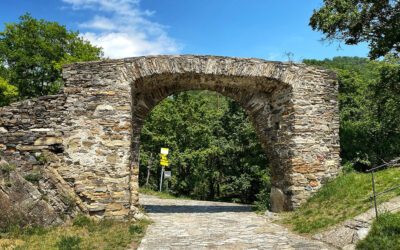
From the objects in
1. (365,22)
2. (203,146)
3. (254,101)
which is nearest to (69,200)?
(254,101)

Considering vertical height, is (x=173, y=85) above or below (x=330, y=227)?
above

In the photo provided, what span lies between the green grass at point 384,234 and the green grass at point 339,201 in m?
0.71

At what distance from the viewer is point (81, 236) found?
14.8 ft

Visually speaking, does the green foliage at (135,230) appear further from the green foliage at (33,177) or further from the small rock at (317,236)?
the small rock at (317,236)

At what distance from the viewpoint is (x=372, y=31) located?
30.6 ft

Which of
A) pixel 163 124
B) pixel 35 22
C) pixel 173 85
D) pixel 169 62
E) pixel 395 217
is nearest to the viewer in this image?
Answer: pixel 395 217

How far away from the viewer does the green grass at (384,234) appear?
335cm

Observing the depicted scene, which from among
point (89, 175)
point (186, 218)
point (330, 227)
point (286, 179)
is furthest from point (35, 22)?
point (330, 227)

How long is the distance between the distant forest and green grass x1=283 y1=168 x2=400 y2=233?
5.90m

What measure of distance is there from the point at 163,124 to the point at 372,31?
14927mm

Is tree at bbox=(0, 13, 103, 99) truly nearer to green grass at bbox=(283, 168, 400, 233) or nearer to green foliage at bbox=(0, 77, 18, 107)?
green foliage at bbox=(0, 77, 18, 107)

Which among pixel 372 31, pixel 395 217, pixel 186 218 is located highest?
pixel 372 31

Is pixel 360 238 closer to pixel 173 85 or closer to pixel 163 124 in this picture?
pixel 173 85

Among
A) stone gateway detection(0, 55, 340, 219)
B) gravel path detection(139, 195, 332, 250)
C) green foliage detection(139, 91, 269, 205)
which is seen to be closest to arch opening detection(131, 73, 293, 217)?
stone gateway detection(0, 55, 340, 219)
